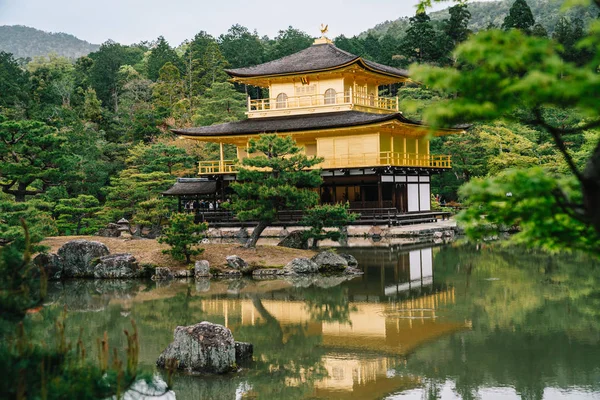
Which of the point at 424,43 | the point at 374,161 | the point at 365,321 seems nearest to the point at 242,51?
the point at 424,43

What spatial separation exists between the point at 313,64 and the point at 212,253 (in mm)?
14409

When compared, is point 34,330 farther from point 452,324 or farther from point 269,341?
point 452,324

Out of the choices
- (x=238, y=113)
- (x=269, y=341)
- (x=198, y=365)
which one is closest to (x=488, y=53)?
(x=198, y=365)

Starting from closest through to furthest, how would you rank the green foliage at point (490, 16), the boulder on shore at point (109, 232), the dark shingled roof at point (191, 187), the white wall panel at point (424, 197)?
the boulder on shore at point (109, 232), the dark shingled roof at point (191, 187), the white wall panel at point (424, 197), the green foliage at point (490, 16)

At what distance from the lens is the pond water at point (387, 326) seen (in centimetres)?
776

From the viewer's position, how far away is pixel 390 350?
9.31 m

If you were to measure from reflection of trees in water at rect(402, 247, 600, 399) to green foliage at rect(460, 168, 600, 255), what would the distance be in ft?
11.4

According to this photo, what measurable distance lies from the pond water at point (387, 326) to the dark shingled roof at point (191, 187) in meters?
11.8

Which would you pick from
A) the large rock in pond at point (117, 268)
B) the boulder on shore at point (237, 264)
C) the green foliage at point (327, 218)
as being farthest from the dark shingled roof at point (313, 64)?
the large rock in pond at point (117, 268)

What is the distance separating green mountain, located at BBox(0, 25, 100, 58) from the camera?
156750 millimetres

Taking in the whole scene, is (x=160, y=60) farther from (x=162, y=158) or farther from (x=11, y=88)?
(x=162, y=158)

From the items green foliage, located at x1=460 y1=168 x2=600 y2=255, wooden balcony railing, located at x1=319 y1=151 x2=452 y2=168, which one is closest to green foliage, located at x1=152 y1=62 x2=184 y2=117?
wooden balcony railing, located at x1=319 y1=151 x2=452 y2=168

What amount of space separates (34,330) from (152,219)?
22.6 m

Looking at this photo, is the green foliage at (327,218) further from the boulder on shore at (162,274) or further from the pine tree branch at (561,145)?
the pine tree branch at (561,145)
